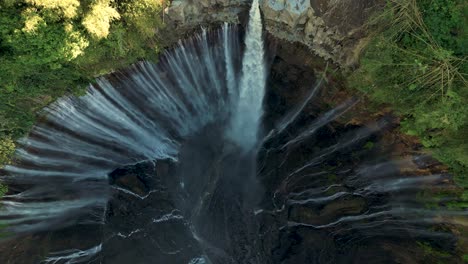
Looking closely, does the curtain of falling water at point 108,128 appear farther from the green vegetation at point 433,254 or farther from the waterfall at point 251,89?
the green vegetation at point 433,254

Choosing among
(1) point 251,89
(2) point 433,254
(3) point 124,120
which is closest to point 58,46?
(3) point 124,120

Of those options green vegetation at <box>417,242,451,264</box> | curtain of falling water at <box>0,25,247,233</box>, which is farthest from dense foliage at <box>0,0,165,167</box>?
green vegetation at <box>417,242,451,264</box>

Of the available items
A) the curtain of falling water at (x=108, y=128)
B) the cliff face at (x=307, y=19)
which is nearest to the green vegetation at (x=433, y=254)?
the cliff face at (x=307, y=19)

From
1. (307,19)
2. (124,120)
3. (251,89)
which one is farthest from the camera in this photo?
(251,89)

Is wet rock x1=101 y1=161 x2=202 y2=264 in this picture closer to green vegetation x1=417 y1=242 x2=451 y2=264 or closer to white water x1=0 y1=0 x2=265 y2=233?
white water x1=0 y1=0 x2=265 y2=233

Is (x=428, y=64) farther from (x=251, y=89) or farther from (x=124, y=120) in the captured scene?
(x=124, y=120)
